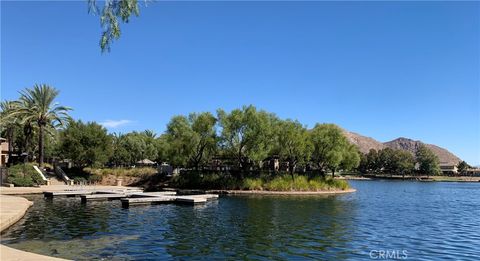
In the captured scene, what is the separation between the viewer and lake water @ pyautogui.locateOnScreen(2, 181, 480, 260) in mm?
18047

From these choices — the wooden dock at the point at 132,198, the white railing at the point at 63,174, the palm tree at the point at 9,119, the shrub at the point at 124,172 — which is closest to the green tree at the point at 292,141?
the wooden dock at the point at 132,198

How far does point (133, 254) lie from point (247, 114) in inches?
1736

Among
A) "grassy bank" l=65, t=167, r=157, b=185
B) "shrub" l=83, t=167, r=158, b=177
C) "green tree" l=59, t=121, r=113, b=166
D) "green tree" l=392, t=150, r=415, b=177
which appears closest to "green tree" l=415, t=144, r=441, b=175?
"green tree" l=392, t=150, r=415, b=177

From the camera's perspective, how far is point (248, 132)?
59406 mm

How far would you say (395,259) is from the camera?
17.5 meters

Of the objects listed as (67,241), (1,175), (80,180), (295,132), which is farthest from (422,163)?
(67,241)

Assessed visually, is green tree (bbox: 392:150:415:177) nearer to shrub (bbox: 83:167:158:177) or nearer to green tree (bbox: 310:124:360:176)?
green tree (bbox: 310:124:360:176)

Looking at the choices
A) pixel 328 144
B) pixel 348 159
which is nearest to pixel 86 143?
pixel 328 144

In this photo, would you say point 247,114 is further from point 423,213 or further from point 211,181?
point 423,213

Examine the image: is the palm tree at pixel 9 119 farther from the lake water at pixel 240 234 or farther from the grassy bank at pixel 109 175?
the lake water at pixel 240 234

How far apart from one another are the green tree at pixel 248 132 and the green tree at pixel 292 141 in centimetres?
200

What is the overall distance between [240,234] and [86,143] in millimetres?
50836

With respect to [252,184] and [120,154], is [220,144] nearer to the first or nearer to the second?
[252,184]

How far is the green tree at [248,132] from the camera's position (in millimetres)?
59469
